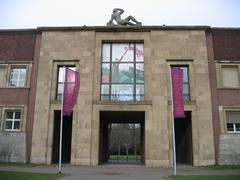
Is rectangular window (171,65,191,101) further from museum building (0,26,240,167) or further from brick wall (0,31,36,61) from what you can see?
brick wall (0,31,36,61)

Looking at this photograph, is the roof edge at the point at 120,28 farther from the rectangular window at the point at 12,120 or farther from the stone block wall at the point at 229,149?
the stone block wall at the point at 229,149

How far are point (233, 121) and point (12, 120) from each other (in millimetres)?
18618

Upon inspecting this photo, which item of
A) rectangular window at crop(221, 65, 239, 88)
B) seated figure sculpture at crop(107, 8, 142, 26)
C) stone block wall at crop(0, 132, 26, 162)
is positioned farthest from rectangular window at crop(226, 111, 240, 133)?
stone block wall at crop(0, 132, 26, 162)

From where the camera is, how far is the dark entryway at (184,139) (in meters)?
25.8

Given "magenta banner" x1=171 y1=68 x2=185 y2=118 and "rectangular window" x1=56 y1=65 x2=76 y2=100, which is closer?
"magenta banner" x1=171 y1=68 x2=185 y2=118

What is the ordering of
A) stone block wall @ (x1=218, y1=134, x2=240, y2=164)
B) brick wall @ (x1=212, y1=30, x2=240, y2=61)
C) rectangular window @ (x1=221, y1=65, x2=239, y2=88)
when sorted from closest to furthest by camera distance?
stone block wall @ (x1=218, y1=134, x2=240, y2=164) < rectangular window @ (x1=221, y1=65, x2=239, y2=88) < brick wall @ (x1=212, y1=30, x2=240, y2=61)

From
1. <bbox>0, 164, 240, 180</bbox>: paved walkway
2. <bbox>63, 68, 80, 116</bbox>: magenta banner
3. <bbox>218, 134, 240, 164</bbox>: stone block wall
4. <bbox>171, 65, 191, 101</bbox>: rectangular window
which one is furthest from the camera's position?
<bbox>171, 65, 191, 101</bbox>: rectangular window

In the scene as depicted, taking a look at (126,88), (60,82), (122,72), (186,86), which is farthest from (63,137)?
(186,86)

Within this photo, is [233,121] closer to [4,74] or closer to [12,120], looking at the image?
[12,120]

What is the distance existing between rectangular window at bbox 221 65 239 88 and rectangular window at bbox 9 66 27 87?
17366mm

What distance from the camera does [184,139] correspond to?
27547mm

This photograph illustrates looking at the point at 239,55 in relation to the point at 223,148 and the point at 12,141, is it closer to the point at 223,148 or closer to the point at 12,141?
the point at 223,148

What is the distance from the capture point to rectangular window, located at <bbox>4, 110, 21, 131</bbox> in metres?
25.8

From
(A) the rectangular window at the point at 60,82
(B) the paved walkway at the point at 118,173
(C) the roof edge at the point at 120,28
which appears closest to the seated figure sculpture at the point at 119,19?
(C) the roof edge at the point at 120,28
